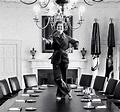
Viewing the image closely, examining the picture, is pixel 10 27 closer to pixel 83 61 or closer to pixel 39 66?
pixel 39 66

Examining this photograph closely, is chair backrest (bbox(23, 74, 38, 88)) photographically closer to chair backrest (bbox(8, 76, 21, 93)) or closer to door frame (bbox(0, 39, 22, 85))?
chair backrest (bbox(8, 76, 21, 93))

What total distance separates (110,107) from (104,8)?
4800 millimetres

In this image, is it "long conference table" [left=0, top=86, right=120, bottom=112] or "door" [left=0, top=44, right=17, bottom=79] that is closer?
"long conference table" [left=0, top=86, right=120, bottom=112]

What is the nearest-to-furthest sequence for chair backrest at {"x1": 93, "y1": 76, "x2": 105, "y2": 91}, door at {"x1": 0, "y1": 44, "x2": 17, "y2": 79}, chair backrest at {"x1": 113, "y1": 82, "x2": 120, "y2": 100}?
chair backrest at {"x1": 113, "y1": 82, "x2": 120, "y2": 100}, chair backrest at {"x1": 93, "y1": 76, "x2": 105, "y2": 91}, door at {"x1": 0, "y1": 44, "x2": 17, "y2": 79}

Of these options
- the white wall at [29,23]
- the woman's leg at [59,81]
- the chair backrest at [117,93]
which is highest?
the white wall at [29,23]

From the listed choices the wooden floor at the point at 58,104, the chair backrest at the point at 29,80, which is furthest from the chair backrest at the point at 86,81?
the wooden floor at the point at 58,104

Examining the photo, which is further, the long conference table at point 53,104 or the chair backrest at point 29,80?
the chair backrest at point 29,80

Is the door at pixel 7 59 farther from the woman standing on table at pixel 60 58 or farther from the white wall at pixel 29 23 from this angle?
the woman standing on table at pixel 60 58

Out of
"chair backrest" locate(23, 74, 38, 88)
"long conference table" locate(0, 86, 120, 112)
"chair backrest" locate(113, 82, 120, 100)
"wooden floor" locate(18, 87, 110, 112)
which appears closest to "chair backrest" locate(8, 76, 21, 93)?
"chair backrest" locate(23, 74, 38, 88)

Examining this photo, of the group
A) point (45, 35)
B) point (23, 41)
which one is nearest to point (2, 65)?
point (23, 41)

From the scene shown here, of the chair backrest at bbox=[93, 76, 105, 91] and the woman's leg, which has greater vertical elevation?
the woman's leg

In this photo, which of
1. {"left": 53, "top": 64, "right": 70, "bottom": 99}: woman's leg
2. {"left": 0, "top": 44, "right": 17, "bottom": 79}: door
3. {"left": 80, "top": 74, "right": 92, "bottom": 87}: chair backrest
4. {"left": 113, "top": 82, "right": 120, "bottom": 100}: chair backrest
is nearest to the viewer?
{"left": 53, "top": 64, "right": 70, "bottom": 99}: woman's leg

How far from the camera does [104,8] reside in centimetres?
825

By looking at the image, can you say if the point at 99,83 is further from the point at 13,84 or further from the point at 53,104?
the point at 53,104
